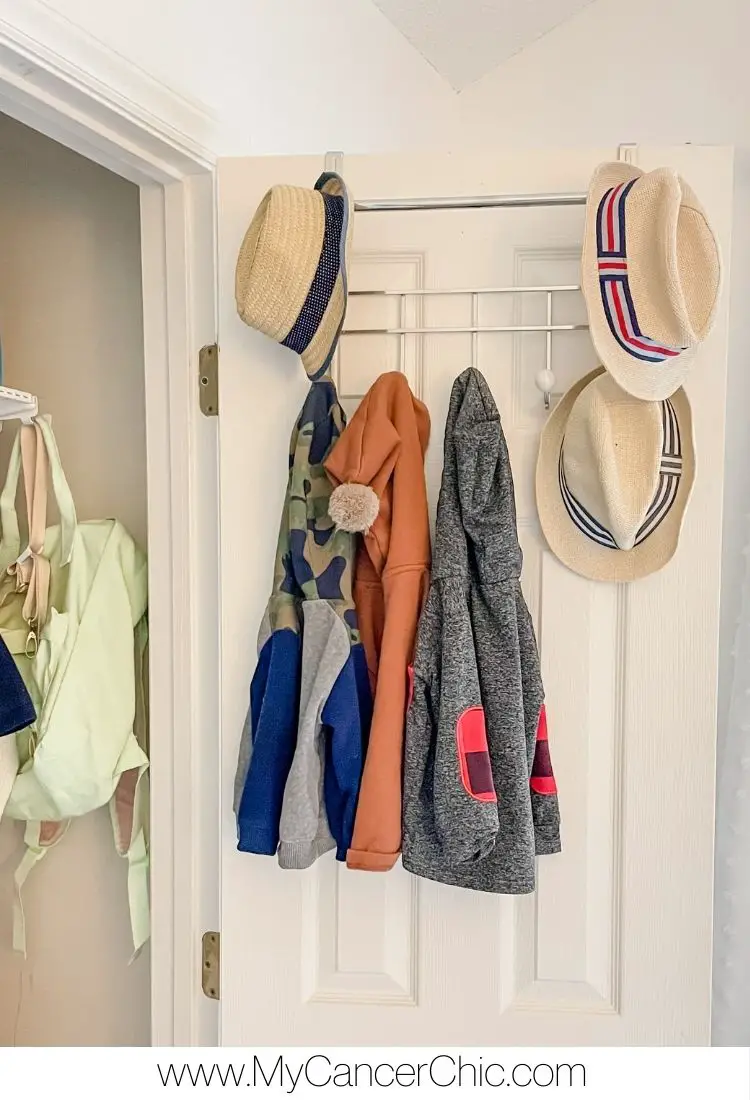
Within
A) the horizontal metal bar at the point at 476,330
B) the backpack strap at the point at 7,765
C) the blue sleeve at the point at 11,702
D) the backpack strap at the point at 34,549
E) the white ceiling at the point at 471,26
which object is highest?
the white ceiling at the point at 471,26

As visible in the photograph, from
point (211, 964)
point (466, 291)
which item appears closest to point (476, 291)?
point (466, 291)

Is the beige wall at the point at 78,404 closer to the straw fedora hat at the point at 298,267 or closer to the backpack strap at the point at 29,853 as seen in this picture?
the backpack strap at the point at 29,853

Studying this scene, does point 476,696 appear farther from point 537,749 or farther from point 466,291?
point 466,291

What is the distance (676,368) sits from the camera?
1108 millimetres

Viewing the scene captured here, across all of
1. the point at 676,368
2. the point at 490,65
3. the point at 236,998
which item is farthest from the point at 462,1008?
the point at 490,65

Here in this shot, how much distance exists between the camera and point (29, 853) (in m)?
1.43

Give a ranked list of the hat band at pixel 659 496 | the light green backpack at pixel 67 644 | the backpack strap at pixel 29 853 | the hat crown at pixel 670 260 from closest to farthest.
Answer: the hat crown at pixel 670 260
the hat band at pixel 659 496
the light green backpack at pixel 67 644
the backpack strap at pixel 29 853

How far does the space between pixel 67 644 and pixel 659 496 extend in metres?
0.84

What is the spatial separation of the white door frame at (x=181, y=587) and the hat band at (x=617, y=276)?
0.53 metres

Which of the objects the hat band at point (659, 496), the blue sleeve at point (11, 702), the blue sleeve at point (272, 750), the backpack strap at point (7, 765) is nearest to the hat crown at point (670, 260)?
the hat band at point (659, 496)

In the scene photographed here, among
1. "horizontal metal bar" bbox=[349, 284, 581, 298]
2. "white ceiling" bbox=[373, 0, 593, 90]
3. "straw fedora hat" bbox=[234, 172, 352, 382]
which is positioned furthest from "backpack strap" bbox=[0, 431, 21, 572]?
"white ceiling" bbox=[373, 0, 593, 90]

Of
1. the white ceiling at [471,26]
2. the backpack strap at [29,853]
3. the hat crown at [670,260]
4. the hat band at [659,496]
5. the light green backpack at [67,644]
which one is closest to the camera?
the hat crown at [670,260]

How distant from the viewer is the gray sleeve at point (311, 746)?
43.6 inches

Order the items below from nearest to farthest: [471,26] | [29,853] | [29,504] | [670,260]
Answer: [670,260] < [29,504] < [29,853] < [471,26]
